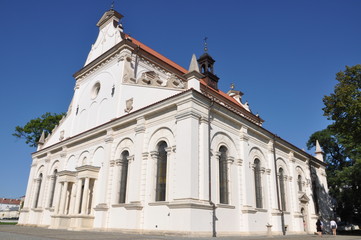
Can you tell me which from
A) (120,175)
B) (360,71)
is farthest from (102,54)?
(360,71)

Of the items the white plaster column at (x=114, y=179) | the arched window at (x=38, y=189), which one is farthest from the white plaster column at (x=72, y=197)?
the arched window at (x=38, y=189)

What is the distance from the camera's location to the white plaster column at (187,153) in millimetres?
12930

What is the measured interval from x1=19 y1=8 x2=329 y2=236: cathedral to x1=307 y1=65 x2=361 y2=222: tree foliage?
4.19m

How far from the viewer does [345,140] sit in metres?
27.1

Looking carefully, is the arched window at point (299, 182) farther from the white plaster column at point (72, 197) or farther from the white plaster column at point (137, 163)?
the white plaster column at point (72, 197)

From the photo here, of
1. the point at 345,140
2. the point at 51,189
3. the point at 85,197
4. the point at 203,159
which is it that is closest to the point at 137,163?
the point at 203,159

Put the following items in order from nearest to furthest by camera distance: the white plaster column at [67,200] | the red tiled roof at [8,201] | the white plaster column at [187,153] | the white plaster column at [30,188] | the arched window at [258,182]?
the white plaster column at [187,153]
the arched window at [258,182]
the white plaster column at [67,200]
the white plaster column at [30,188]
the red tiled roof at [8,201]

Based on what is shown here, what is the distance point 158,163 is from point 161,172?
0.55 metres

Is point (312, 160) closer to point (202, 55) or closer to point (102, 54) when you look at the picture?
point (202, 55)

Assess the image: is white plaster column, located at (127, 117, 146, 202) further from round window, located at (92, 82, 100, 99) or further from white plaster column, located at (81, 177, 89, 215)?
round window, located at (92, 82, 100, 99)

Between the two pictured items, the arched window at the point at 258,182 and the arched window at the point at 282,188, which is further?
the arched window at the point at 282,188

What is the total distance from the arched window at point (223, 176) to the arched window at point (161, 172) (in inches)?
125

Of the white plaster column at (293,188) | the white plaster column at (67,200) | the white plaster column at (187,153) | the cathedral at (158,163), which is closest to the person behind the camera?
the white plaster column at (187,153)

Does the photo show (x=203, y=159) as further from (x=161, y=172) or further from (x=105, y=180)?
(x=105, y=180)
